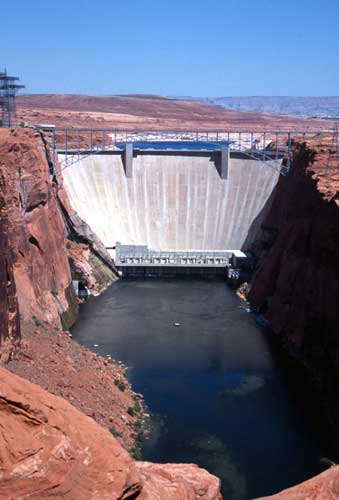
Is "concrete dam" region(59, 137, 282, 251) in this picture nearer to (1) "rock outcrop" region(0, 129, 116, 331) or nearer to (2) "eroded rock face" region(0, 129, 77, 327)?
(1) "rock outcrop" region(0, 129, 116, 331)

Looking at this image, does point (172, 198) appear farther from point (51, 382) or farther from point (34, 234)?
point (51, 382)

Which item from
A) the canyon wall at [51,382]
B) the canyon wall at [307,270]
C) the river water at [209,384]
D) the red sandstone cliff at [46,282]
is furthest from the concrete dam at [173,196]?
the river water at [209,384]

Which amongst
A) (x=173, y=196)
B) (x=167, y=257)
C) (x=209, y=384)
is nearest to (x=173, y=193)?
(x=173, y=196)

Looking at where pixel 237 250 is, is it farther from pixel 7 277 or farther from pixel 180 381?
pixel 7 277

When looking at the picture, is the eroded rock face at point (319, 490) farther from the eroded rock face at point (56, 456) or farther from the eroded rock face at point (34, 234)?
the eroded rock face at point (34, 234)

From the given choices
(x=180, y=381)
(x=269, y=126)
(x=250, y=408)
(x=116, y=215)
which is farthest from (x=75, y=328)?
(x=269, y=126)

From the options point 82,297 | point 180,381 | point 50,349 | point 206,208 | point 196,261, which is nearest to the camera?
point 50,349
